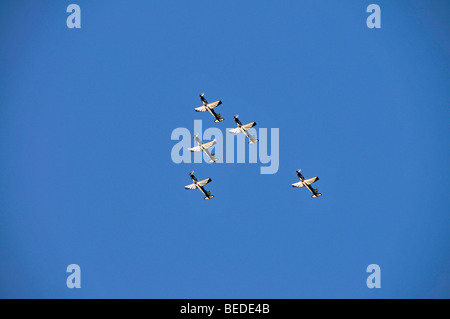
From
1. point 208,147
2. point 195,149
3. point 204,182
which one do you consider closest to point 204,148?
point 208,147

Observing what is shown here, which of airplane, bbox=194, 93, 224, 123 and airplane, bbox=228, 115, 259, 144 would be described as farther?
airplane, bbox=228, 115, 259, 144

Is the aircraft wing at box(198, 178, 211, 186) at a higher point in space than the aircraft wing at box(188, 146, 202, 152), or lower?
lower

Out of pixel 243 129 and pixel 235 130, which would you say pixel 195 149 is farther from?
pixel 243 129

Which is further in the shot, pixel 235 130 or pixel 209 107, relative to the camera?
pixel 235 130

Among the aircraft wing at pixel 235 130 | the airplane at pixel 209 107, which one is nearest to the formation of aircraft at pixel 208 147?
the airplane at pixel 209 107

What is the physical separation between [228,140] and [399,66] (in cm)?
4908

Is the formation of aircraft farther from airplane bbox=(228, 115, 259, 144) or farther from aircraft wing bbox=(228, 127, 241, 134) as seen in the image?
aircraft wing bbox=(228, 127, 241, 134)

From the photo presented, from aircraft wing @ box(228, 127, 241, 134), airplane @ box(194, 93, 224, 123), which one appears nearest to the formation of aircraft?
airplane @ box(194, 93, 224, 123)

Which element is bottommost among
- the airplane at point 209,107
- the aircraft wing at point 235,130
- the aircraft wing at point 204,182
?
the aircraft wing at point 204,182

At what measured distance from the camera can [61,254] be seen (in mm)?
109938

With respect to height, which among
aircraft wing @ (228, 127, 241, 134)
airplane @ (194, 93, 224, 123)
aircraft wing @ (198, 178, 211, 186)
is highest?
airplane @ (194, 93, 224, 123)

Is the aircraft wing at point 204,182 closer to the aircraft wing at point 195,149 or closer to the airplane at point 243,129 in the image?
the aircraft wing at point 195,149
